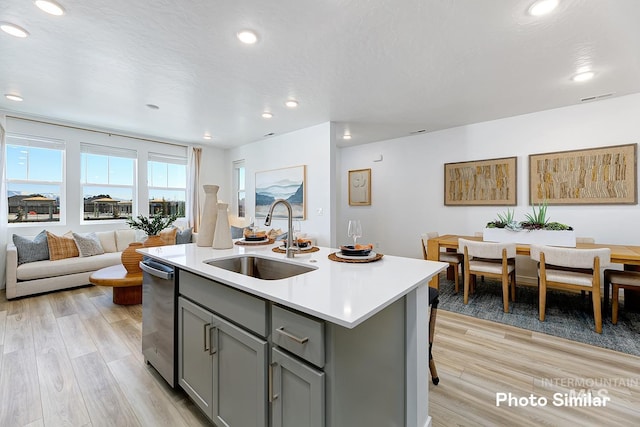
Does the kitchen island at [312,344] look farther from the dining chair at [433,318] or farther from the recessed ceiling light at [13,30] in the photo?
the recessed ceiling light at [13,30]

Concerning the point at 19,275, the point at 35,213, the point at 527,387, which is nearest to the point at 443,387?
the point at 527,387

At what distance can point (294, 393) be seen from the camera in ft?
3.26

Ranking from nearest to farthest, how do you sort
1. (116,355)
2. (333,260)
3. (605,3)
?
(333,260)
(605,3)
(116,355)

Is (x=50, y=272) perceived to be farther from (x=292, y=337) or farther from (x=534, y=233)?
(x=534, y=233)

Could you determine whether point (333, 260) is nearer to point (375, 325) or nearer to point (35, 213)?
point (375, 325)

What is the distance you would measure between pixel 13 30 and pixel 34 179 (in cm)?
308

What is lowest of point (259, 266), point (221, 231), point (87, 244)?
point (87, 244)

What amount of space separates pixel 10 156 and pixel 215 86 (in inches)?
141

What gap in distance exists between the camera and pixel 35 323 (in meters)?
2.77

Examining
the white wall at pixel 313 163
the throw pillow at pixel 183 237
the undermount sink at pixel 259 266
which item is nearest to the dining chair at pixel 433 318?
the undermount sink at pixel 259 266

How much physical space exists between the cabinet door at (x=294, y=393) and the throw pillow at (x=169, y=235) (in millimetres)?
4626

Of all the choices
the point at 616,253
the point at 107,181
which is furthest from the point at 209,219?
the point at 107,181

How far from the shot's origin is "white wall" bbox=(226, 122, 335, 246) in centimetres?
431

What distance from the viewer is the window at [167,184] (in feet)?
17.6
